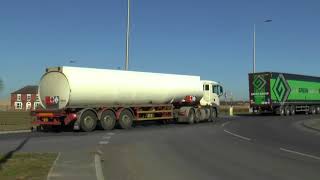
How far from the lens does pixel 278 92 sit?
52906mm

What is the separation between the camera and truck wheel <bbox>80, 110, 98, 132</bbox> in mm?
28891

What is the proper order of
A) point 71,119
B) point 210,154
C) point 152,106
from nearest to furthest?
point 210,154 → point 71,119 → point 152,106

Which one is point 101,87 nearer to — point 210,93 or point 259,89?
point 210,93

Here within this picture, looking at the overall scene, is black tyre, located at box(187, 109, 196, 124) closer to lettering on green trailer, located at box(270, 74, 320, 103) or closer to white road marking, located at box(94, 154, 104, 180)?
lettering on green trailer, located at box(270, 74, 320, 103)

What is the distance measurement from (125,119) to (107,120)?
1.64 metres

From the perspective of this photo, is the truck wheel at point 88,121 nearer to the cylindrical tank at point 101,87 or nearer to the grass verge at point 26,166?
the cylindrical tank at point 101,87

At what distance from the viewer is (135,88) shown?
107 feet

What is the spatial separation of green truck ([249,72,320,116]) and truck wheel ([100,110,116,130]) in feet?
80.7

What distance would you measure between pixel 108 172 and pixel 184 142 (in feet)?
30.5

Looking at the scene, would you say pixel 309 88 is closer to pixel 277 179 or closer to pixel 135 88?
pixel 135 88

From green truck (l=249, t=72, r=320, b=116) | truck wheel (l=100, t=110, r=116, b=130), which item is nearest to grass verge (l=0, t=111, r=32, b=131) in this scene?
truck wheel (l=100, t=110, r=116, b=130)

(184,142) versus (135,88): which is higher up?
(135,88)

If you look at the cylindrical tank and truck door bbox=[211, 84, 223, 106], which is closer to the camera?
the cylindrical tank

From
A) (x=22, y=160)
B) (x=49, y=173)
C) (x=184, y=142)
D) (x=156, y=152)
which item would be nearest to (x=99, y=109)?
(x=184, y=142)
